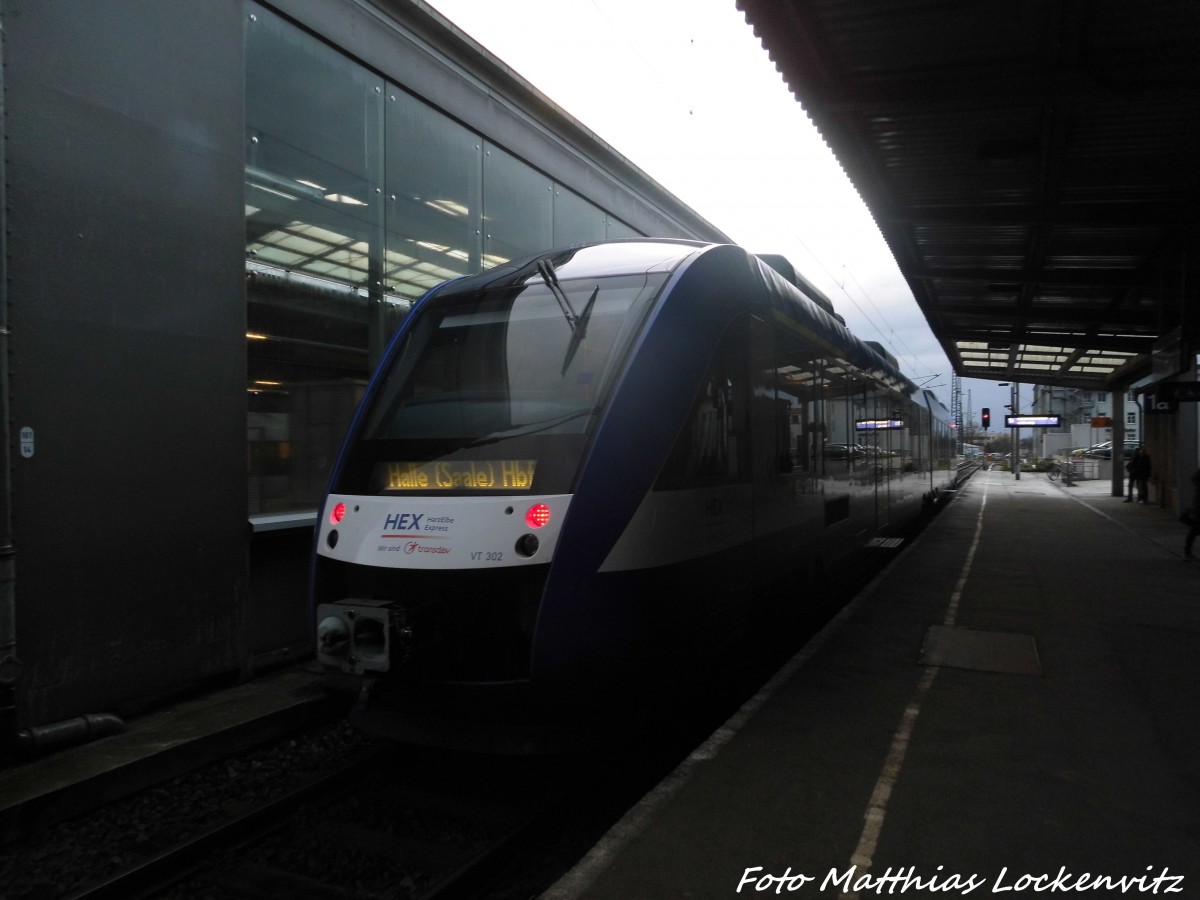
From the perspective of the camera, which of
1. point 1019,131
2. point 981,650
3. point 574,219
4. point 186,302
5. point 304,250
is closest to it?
point 186,302

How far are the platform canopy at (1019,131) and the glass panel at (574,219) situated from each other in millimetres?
3790

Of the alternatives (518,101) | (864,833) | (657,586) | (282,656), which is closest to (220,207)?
(282,656)

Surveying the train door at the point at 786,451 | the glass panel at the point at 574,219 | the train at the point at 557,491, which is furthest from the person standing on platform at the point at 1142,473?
the train at the point at 557,491

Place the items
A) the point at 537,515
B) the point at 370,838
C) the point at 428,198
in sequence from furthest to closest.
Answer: the point at 428,198
the point at 537,515
the point at 370,838

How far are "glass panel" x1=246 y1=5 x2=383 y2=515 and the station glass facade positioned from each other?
0.04 feet

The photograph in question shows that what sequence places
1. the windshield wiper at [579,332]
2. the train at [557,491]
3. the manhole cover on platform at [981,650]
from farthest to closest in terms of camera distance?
the manhole cover on platform at [981,650], the windshield wiper at [579,332], the train at [557,491]

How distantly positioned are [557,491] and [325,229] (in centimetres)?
464

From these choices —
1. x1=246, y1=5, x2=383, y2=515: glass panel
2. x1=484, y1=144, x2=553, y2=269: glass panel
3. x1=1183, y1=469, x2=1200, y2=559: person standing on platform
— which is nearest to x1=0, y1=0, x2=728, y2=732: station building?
x1=246, y1=5, x2=383, y2=515: glass panel

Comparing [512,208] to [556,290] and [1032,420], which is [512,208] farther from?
[1032,420]

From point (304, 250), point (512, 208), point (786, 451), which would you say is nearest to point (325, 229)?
point (304, 250)

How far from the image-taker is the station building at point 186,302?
17.1 ft

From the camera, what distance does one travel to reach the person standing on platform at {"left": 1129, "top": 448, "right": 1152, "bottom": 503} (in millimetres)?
24188

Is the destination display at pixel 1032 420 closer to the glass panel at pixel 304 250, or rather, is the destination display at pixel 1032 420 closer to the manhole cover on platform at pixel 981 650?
the manhole cover on platform at pixel 981 650

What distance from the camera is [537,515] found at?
4.36 m
